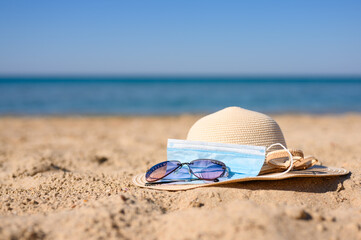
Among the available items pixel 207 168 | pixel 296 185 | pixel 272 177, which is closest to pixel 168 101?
pixel 207 168

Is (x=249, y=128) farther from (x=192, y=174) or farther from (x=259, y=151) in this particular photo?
(x=192, y=174)

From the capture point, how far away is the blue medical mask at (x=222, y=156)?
2.88 metres

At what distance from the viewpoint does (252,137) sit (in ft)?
9.92

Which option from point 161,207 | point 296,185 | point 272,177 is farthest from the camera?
point 296,185

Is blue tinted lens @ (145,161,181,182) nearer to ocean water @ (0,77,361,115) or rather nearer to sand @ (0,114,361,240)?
sand @ (0,114,361,240)

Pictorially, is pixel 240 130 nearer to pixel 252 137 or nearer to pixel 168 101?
pixel 252 137

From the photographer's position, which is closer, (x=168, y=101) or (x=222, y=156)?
(x=222, y=156)

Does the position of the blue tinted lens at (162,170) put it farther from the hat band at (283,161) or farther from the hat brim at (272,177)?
the hat band at (283,161)

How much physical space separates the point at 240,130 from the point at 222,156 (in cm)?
31

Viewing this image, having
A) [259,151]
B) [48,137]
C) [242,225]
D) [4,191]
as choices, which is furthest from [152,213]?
[48,137]

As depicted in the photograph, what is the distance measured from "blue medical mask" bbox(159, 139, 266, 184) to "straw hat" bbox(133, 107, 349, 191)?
0.09 meters

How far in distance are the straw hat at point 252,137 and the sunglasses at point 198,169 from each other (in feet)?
0.28

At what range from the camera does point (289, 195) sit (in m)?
2.71

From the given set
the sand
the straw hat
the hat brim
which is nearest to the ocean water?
the sand
